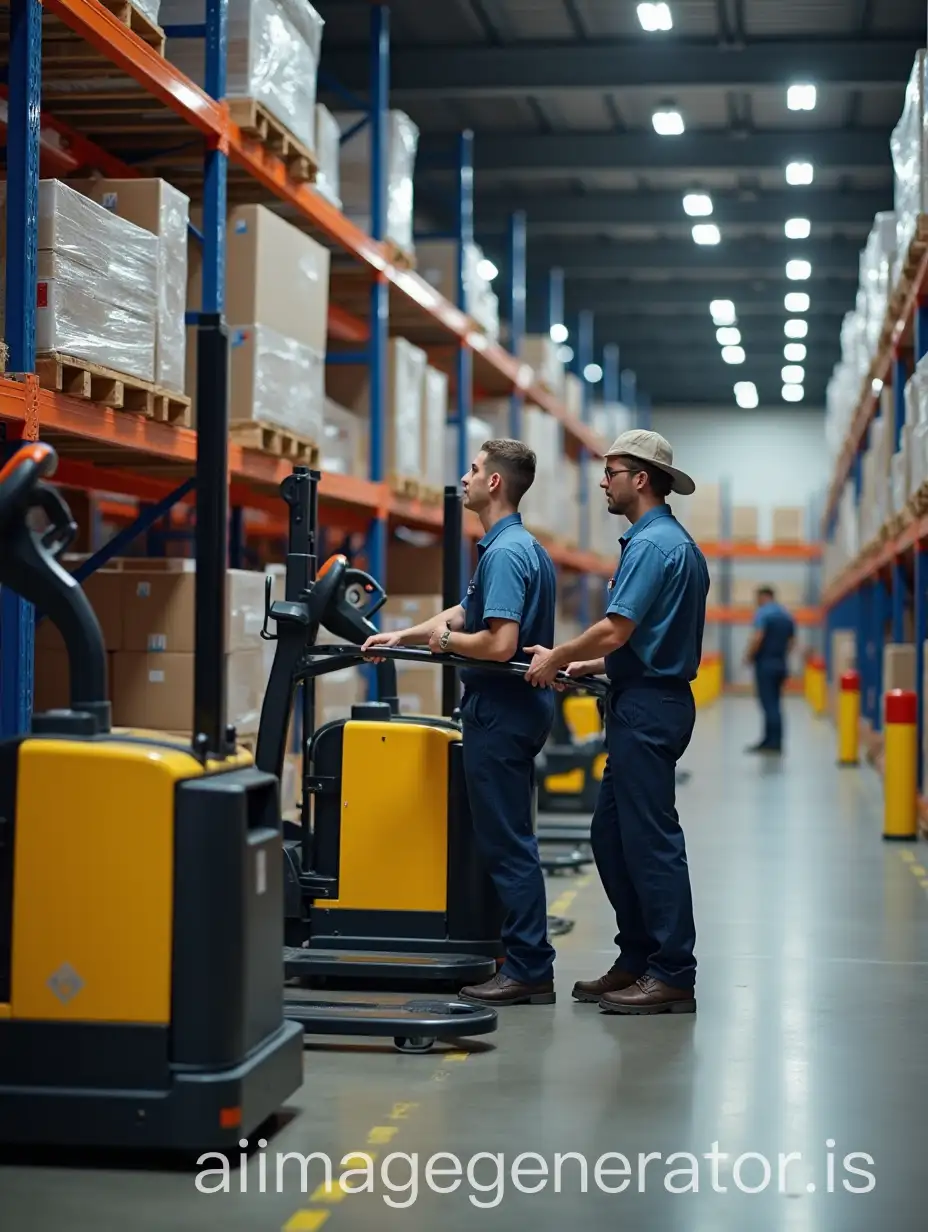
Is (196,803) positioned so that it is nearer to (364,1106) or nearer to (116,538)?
(364,1106)

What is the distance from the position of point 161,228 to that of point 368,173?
14.3ft

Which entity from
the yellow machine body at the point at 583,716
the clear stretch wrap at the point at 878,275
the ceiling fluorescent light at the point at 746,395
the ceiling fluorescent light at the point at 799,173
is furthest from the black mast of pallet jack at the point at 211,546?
the ceiling fluorescent light at the point at 746,395

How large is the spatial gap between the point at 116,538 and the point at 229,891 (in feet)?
14.1

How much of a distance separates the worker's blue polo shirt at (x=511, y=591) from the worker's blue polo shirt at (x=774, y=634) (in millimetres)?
13811

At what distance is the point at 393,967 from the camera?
19.1 ft

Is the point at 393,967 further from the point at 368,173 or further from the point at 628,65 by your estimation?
the point at 628,65

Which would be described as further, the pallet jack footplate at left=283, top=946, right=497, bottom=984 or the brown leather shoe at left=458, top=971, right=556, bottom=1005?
the pallet jack footplate at left=283, top=946, right=497, bottom=984

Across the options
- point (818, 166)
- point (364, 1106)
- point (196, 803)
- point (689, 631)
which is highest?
point (818, 166)

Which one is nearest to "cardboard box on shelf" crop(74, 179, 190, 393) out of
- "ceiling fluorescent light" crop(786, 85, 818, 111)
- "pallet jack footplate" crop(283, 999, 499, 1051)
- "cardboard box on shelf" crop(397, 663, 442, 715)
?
"pallet jack footplate" crop(283, 999, 499, 1051)

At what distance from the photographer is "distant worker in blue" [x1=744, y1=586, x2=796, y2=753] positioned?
18719 millimetres

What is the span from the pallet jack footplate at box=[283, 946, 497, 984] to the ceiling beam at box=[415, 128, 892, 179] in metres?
12.3

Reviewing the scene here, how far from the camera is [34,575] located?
3.98 m

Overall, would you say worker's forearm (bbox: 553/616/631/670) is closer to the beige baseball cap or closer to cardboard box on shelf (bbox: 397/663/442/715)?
the beige baseball cap

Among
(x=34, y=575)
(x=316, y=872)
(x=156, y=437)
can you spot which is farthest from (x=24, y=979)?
(x=156, y=437)
